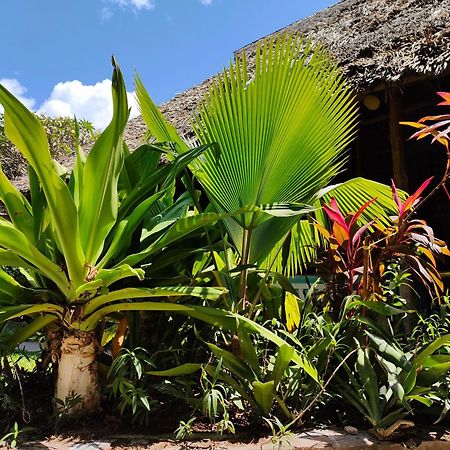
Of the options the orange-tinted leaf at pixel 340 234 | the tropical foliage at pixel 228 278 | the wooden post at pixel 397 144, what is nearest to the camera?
the tropical foliage at pixel 228 278

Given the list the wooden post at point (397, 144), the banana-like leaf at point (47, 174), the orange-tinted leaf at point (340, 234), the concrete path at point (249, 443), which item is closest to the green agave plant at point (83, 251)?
the banana-like leaf at point (47, 174)

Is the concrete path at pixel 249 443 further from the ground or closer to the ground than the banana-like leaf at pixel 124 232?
closer to the ground

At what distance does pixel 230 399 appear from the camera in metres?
1.77

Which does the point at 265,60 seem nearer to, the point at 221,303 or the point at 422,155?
the point at 221,303

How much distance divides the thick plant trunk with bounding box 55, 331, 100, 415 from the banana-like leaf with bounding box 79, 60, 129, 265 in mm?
309

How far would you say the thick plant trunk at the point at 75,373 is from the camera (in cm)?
179

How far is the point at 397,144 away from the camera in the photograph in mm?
4031

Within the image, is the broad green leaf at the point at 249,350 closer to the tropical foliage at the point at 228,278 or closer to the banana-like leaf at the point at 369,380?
the tropical foliage at the point at 228,278

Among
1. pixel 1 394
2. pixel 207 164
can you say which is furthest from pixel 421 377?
pixel 1 394

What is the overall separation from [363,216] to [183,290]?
1066 millimetres

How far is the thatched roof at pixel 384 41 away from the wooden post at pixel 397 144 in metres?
0.35

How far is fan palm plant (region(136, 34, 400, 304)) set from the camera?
5.79ft

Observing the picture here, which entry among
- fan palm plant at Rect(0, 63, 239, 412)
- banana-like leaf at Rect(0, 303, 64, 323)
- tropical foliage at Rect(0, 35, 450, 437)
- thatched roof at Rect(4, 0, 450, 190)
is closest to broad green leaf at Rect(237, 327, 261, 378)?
tropical foliage at Rect(0, 35, 450, 437)

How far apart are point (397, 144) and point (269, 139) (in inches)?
103
